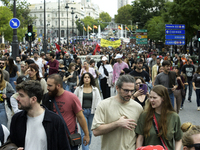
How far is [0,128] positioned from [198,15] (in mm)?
28341

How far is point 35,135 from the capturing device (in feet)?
11.0

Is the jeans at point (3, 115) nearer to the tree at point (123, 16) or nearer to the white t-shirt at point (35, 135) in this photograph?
the white t-shirt at point (35, 135)

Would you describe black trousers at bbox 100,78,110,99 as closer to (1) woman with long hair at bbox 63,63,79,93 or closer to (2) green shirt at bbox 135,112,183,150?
(1) woman with long hair at bbox 63,63,79,93

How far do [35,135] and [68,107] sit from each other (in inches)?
51.1

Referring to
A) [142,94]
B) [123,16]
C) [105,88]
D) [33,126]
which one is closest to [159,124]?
[33,126]

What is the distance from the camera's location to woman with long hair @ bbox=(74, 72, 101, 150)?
6719 millimetres

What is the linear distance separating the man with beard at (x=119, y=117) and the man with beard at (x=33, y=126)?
0.51 metres

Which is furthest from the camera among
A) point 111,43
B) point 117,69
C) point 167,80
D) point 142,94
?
point 111,43

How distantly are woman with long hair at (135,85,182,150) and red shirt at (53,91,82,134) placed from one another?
3.96 feet

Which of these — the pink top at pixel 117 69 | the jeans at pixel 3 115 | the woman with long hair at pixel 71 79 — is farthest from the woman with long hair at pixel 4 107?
the pink top at pixel 117 69

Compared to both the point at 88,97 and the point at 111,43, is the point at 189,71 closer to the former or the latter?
the point at 88,97

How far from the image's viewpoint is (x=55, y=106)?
15.1ft

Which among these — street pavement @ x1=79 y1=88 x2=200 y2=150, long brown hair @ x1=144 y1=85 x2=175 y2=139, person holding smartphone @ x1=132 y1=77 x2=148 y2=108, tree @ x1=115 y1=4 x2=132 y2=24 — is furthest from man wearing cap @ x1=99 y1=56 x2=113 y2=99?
tree @ x1=115 y1=4 x2=132 y2=24

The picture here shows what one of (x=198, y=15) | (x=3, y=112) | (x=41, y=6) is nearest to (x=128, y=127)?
(x=3, y=112)
